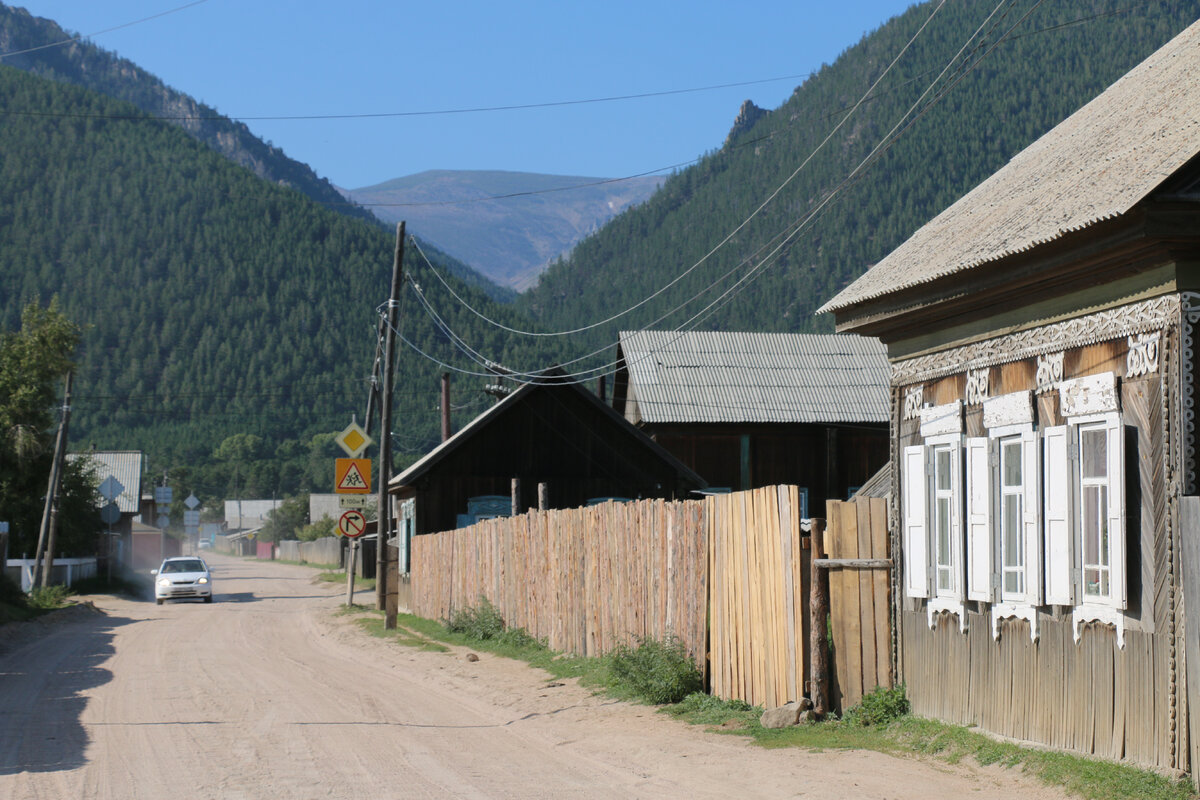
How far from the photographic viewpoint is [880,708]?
1085cm

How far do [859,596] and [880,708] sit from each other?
3.40 feet

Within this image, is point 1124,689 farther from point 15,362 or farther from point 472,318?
point 472,318

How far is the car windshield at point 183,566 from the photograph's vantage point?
38.0 m

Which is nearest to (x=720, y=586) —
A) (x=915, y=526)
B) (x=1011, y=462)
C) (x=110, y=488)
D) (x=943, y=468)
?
(x=915, y=526)

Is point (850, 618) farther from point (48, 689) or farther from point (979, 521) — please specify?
point (48, 689)

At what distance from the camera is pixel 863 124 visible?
447ft

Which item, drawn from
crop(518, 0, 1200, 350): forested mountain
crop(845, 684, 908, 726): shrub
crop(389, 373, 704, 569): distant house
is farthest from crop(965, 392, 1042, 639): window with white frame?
crop(518, 0, 1200, 350): forested mountain

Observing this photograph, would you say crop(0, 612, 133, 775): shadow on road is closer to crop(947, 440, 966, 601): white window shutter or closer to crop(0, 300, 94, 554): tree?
crop(947, 440, 966, 601): white window shutter

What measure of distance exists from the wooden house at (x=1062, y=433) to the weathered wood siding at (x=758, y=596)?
989 millimetres

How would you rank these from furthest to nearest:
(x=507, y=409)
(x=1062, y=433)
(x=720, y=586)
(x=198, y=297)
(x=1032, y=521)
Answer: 1. (x=198, y=297)
2. (x=507, y=409)
3. (x=720, y=586)
4. (x=1032, y=521)
5. (x=1062, y=433)

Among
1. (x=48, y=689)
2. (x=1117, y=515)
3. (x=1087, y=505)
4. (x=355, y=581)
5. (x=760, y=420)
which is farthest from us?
(x=355, y=581)

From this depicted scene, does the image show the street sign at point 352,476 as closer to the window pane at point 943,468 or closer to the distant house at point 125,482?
the window pane at point 943,468

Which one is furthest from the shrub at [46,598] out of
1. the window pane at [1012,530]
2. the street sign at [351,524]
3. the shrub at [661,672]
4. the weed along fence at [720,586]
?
the window pane at [1012,530]

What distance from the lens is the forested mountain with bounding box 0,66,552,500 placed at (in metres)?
125
